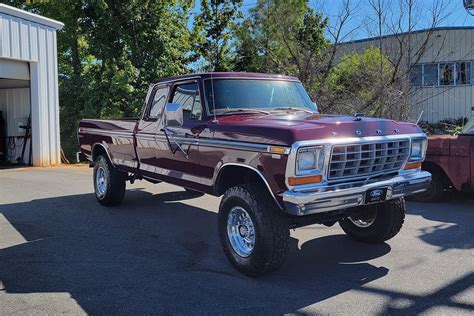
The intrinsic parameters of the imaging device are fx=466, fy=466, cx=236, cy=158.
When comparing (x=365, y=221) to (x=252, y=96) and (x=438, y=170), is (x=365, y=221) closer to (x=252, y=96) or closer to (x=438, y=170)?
(x=252, y=96)

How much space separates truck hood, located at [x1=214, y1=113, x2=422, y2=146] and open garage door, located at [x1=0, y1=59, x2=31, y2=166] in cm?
1176

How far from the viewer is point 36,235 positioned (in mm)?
6391

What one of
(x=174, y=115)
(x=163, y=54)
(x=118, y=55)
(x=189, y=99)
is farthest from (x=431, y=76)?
(x=174, y=115)

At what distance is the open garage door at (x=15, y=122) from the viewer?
1547cm

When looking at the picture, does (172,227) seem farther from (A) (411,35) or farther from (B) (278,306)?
(A) (411,35)

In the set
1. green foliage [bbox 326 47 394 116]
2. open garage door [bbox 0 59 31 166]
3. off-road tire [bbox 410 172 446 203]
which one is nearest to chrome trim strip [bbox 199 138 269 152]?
off-road tire [bbox 410 172 446 203]

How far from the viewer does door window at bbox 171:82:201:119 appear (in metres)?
5.77

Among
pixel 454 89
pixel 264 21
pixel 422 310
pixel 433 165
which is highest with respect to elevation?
pixel 264 21

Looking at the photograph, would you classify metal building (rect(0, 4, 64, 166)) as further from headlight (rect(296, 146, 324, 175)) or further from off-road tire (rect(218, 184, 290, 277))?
headlight (rect(296, 146, 324, 175))

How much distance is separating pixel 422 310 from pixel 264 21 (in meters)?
17.0

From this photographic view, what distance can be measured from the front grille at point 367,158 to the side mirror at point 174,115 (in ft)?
6.74

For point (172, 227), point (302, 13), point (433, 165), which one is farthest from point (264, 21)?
point (172, 227)

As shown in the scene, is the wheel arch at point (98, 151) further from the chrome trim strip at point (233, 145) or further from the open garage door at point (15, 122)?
the open garage door at point (15, 122)

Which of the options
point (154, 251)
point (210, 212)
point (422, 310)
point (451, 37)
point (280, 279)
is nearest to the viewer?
point (422, 310)
